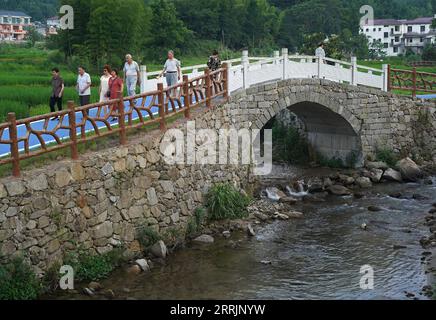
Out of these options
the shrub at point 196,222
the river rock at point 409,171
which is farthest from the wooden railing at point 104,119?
the river rock at point 409,171

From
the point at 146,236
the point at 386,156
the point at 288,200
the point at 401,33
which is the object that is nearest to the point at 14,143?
the point at 146,236

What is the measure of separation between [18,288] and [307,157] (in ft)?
49.3

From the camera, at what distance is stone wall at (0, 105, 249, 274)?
407 inches

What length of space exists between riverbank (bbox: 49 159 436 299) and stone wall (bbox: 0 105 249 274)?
29.4 inches

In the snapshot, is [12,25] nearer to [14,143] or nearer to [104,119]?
[104,119]

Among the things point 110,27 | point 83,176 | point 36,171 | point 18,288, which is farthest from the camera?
point 110,27

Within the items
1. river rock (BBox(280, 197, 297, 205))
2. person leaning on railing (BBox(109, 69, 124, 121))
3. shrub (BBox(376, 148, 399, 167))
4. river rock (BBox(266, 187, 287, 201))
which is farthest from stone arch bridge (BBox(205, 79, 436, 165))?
person leaning on railing (BBox(109, 69, 124, 121))

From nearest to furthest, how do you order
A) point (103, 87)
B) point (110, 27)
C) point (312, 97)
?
point (103, 87) → point (312, 97) → point (110, 27)

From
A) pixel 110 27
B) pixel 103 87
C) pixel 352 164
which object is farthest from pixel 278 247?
pixel 110 27

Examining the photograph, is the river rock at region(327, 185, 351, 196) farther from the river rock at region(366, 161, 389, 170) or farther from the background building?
the background building

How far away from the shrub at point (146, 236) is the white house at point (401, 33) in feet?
228

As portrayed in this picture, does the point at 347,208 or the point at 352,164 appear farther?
the point at 352,164

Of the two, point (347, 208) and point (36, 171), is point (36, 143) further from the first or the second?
point (347, 208)

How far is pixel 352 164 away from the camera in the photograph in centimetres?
2172
